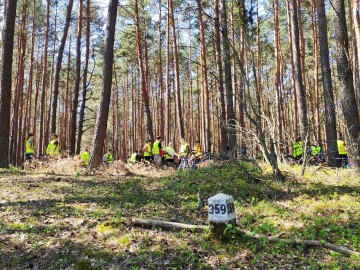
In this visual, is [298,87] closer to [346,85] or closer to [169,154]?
[346,85]

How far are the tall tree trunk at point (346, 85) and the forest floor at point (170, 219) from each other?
1012 mm

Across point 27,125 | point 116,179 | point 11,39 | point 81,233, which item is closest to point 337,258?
point 81,233

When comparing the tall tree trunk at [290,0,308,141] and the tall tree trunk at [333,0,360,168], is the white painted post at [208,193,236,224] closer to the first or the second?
the tall tree trunk at [333,0,360,168]

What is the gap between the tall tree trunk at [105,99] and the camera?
1038 cm

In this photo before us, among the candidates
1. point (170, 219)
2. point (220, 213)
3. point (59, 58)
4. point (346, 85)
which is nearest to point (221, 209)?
point (220, 213)

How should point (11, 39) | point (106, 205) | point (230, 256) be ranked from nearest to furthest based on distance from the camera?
point (230, 256)
point (106, 205)
point (11, 39)

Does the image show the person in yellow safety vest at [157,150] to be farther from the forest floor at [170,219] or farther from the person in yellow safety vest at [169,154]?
the forest floor at [170,219]

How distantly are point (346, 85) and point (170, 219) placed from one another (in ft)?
20.1

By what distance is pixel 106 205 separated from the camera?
250 inches

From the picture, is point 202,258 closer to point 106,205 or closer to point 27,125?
point 106,205

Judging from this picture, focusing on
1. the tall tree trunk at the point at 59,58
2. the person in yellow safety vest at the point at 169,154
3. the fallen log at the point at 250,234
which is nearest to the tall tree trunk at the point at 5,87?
the tall tree trunk at the point at 59,58

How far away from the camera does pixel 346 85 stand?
8.62 metres

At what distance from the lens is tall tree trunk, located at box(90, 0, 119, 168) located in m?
10.4

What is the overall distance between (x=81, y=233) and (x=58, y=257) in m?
0.68
